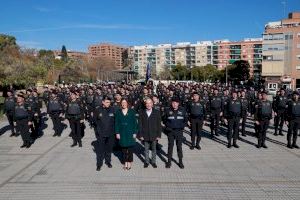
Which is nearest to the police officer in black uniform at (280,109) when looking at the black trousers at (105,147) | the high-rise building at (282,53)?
the black trousers at (105,147)

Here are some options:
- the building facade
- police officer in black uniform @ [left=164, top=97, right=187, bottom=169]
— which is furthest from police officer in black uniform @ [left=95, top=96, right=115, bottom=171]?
the building facade

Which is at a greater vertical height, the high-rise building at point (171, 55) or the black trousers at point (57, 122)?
the high-rise building at point (171, 55)

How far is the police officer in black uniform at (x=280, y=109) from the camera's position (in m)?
14.7

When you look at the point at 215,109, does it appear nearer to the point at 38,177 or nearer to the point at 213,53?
the point at 38,177

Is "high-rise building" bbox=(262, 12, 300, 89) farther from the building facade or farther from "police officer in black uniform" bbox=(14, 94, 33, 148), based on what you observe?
"police officer in black uniform" bbox=(14, 94, 33, 148)

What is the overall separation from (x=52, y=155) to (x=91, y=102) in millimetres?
6845

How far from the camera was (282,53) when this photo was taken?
234ft

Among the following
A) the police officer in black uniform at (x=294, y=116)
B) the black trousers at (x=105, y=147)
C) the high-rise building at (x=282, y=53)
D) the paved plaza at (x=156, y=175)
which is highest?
the high-rise building at (x=282, y=53)

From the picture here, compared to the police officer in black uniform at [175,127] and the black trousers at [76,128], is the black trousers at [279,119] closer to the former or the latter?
the police officer in black uniform at [175,127]

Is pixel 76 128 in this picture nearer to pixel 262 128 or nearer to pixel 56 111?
pixel 56 111

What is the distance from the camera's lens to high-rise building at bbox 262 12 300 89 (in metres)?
70.2

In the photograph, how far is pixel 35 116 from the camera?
1489 centimetres

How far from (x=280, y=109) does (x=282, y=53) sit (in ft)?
197

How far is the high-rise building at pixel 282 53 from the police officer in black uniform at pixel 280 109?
56.7 m
